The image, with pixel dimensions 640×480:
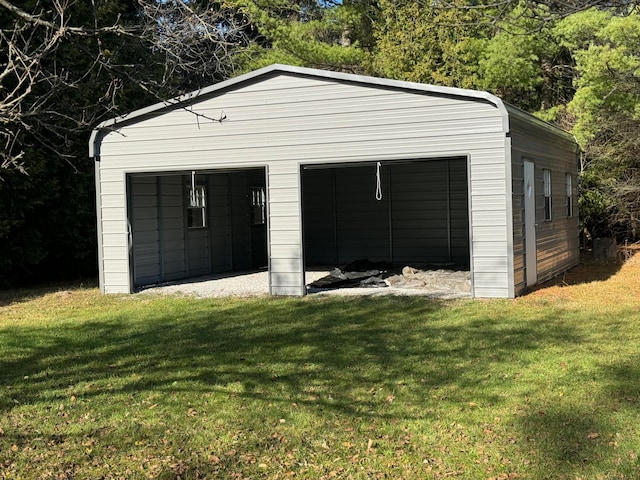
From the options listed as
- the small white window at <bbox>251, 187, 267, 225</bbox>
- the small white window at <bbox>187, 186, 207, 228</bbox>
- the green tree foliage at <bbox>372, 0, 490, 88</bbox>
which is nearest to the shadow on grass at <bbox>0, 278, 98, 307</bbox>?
the small white window at <bbox>187, 186, 207, 228</bbox>

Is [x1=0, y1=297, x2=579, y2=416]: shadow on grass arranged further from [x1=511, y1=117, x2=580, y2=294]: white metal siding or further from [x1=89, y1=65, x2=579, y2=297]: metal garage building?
[x1=511, y1=117, x2=580, y2=294]: white metal siding

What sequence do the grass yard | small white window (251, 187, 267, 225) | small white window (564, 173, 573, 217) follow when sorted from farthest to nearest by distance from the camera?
small white window (251, 187, 267, 225) < small white window (564, 173, 573, 217) < the grass yard

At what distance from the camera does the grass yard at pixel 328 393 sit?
4.32 meters

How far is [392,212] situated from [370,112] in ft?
22.6

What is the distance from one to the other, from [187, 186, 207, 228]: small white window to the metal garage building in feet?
0.10

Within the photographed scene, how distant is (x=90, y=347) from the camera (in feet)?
25.3

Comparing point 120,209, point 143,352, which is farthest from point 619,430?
point 120,209

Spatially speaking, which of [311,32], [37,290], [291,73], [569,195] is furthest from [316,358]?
[311,32]

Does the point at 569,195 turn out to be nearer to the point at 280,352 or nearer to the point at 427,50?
the point at 427,50

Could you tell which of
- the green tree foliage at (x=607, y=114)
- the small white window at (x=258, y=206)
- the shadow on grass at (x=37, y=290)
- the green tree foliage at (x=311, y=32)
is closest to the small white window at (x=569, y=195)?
the green tree foliage at (x=607, y=114)

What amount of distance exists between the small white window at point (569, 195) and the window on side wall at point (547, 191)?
1886mm

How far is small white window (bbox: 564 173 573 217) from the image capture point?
1503 centimetres

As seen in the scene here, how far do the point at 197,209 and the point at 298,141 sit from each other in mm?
4455

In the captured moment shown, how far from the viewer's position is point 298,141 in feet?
36.6
